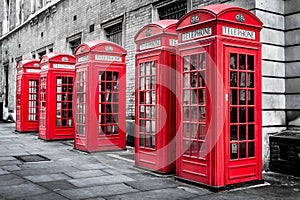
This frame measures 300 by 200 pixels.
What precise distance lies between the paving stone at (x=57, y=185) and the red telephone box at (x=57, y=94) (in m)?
6.22

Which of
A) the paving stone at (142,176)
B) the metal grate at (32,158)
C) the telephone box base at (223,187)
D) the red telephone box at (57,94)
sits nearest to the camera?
the telephone box base at (223,187)

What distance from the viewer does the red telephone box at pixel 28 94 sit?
14516 millimetres

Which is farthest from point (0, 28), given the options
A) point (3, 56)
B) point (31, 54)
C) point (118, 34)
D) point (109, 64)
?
point (109, 64)

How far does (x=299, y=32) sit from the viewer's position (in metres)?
7.18

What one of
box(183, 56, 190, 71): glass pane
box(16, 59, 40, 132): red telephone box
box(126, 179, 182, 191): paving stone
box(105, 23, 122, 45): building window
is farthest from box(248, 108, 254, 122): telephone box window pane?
box(16, 59, 40, 132): red telephone box

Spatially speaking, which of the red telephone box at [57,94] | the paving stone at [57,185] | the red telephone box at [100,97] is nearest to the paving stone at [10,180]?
Answer: the paving stone at [57,185]

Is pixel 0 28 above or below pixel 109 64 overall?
above

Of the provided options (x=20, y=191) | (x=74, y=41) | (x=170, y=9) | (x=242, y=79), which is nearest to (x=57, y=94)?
(x=74, y=41)

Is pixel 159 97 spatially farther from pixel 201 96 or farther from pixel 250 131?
pixel 250 131

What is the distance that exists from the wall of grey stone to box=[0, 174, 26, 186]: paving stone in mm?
5418

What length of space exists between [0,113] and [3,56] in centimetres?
698

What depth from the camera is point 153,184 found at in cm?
596

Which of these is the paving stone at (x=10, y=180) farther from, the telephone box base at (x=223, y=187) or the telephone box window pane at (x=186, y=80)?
the telephone box window pane at (x=186, y=80)

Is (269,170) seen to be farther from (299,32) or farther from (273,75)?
(299,32)
